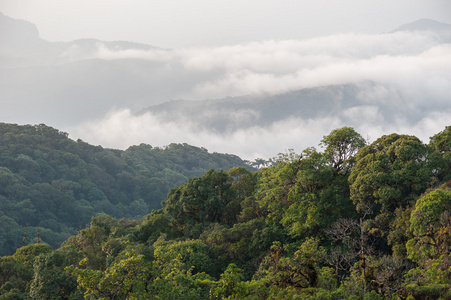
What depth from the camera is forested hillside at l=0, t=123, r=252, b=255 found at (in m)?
85.1

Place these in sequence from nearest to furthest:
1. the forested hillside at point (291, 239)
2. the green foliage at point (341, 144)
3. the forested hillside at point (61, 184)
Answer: the forested hillside at point (291, 239) → the green foliage at point (341, 144) → the forested hillside at point (61, 184)

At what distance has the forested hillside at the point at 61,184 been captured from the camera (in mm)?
85062

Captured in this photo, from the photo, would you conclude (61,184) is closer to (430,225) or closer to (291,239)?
(291,239)

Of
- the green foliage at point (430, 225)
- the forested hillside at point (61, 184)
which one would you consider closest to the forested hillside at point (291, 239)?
the green foliage at point (430, 225)

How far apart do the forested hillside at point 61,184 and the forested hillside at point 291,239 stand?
44.8 metres

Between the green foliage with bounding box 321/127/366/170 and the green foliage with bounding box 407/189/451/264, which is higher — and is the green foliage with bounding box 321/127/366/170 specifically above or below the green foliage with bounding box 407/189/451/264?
above

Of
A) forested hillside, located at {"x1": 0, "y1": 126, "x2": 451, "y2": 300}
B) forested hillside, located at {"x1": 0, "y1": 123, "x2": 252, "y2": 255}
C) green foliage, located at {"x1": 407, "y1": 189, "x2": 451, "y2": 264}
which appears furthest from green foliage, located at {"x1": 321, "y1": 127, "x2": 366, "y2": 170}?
forested hillside, located at {"x1": 0, "y1": 123, "x2": 252, "y2": 255}

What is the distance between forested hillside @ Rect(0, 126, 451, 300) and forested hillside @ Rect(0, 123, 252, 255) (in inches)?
1765

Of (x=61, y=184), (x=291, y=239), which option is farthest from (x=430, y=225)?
(x=61, y=184)

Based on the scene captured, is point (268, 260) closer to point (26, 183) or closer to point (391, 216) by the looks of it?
point (391, 216)

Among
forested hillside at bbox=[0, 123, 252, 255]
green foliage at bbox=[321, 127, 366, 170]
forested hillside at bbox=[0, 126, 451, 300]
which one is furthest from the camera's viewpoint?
forested hillside at bbox=[0, 123, 252, 255]

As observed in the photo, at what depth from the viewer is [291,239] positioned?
36719 mm

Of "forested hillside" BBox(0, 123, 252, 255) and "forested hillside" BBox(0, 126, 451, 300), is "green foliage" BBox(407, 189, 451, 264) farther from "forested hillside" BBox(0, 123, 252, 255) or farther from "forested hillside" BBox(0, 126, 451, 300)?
"forested hillside" BBox(0, 123, 252, 255)

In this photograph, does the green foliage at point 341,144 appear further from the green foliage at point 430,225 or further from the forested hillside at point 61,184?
the forested hillside at point 61,184
